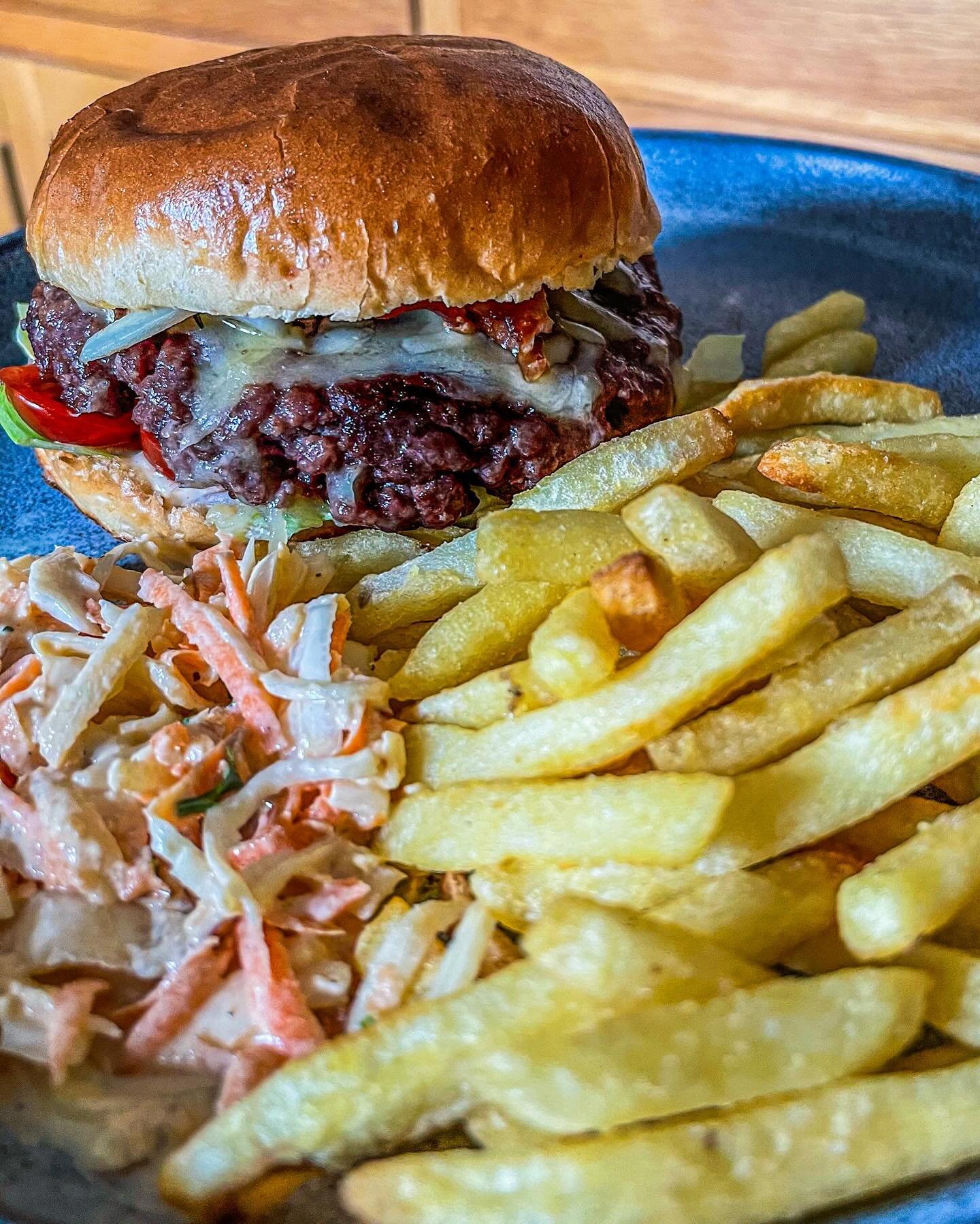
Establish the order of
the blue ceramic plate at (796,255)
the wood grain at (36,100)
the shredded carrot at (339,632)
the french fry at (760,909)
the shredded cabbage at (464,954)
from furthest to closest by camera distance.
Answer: the wood grain at (36,100) < the blue ceramic plate at (796,255) < the shredded carrot at (339,632) < the shredded cabbage at (464,954) < the french fry at (760,909)

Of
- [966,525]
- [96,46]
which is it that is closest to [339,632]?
[966,525]

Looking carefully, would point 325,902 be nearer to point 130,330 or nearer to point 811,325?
point 130,330

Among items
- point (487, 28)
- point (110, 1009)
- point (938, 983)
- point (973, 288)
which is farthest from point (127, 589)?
point (487, 28)

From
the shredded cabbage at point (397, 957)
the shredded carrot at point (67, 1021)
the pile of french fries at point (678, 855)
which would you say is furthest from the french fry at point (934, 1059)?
the shredded carrot at point (67, 1021)

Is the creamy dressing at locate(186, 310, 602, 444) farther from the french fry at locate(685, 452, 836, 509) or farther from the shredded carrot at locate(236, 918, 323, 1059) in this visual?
the shredded carrot at locate(236, 918, 323, 1059)

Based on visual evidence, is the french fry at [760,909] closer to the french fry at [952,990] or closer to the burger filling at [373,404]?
the french fry at [952,990]
